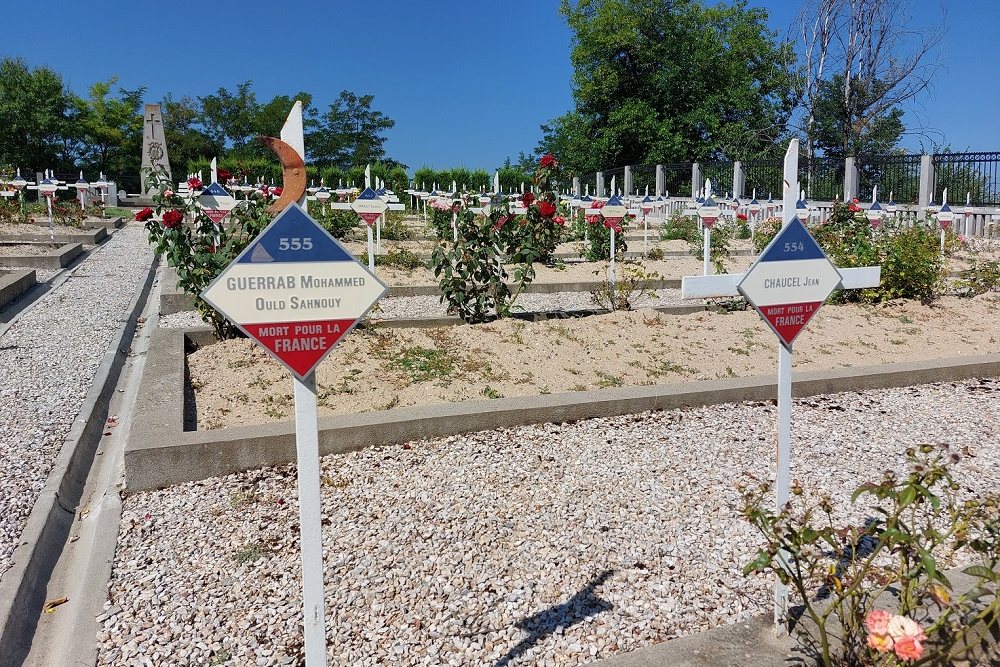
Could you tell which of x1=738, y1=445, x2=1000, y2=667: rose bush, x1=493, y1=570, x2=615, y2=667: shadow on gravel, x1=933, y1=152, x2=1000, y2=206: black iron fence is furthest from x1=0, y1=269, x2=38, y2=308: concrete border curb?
x1=933, y1=152, x2=1000, y2=206: black iron fence

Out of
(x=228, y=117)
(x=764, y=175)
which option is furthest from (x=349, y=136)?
(x=764, y=175)

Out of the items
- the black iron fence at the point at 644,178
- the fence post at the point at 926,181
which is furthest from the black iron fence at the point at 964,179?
the black iron fence at the point at 644,178

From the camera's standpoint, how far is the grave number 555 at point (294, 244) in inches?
83.1

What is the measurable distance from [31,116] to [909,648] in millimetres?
44619

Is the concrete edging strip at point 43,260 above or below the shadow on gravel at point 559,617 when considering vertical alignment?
above

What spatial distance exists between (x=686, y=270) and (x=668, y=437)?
8614 mm

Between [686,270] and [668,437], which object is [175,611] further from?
[686,270]

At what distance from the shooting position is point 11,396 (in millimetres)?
5676

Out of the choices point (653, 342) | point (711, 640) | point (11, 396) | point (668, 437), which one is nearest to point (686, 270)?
Answer: point (653, 342)

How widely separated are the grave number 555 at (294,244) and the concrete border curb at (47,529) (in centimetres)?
189

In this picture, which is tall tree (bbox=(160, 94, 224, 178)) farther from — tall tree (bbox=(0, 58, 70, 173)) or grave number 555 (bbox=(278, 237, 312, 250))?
grave number 555 (bbox=(278, 237, 312, 250))

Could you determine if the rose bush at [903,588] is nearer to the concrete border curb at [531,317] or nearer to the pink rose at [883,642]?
the pink rose at [883,642]

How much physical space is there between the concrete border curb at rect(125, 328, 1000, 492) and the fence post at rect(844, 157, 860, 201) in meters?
18.6

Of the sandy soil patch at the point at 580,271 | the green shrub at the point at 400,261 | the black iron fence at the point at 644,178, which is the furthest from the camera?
the black iron fence at the point at 644,178
